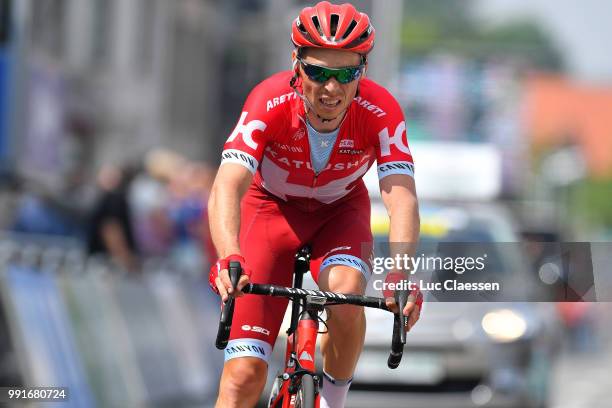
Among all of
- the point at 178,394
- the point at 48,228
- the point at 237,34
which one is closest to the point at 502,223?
the point at 178,394

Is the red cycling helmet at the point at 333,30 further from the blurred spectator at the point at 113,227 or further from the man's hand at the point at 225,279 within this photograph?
the blurred spectator at the point at 113,227

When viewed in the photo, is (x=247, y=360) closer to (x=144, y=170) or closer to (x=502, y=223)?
(x=502, y=223)

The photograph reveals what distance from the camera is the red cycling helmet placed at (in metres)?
6.34

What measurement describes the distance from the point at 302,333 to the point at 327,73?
1.11 metres

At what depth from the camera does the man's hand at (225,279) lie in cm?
588

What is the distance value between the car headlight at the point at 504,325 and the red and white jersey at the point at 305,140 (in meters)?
5.92

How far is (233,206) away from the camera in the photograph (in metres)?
6.27

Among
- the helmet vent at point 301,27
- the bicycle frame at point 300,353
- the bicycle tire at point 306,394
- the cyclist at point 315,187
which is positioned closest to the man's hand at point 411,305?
the cyclist at point 315,187

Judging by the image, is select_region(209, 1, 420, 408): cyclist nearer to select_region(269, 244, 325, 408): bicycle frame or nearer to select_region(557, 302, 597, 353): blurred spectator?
select_region(269, 244, 325, 408): bicycle frame

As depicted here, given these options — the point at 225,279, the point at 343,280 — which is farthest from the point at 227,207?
the point at 343,280

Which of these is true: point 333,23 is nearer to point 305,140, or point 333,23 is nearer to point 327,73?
point 327,73

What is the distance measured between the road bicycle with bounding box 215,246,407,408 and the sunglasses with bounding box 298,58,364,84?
0.90 m

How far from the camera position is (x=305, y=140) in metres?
6.70

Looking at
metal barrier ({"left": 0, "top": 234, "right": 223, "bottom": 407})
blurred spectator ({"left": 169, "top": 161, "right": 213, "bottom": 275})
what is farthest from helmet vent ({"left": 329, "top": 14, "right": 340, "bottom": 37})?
blurred spectator ({"left": 169, "top": 161, "right": 213, "bottom": 275})
